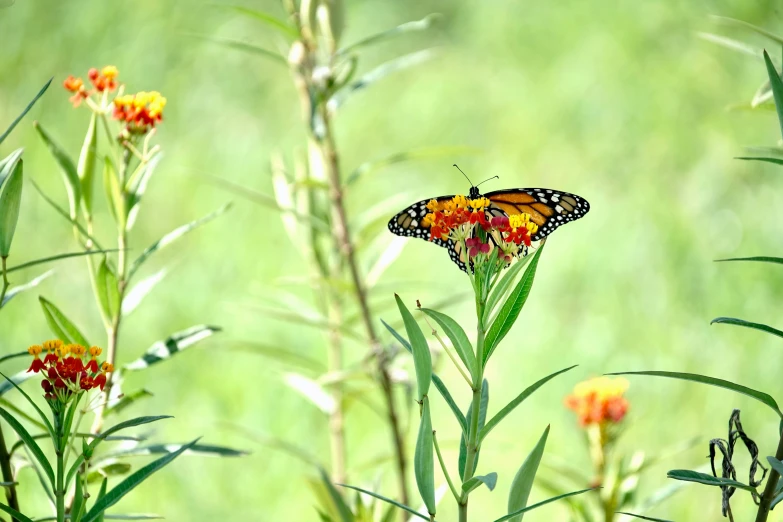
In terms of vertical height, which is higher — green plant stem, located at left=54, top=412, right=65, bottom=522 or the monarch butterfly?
the monarch butterfly

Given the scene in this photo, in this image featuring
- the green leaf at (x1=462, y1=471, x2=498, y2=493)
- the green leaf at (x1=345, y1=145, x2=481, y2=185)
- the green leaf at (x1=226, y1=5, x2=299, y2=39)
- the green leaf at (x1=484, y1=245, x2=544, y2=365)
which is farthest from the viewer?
the green leaf at (x1=345, y1=145, x2=481, y2=185)

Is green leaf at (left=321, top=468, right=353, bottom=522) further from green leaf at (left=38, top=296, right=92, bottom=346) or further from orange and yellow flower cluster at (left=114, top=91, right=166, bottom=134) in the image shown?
orange and yellow flower cluster at (left=114, top=91, right=166, bottom=134)

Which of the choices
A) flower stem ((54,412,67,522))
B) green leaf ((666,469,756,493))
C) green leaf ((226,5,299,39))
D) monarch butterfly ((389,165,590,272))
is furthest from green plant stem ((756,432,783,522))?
green leaf ((226,5,299,39))

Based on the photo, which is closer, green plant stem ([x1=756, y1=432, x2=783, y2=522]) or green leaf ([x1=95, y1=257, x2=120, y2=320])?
green plant stem ([x1=756, y1=432, x2=783, y2=522])

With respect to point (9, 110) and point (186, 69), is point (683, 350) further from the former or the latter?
point (9, 110)

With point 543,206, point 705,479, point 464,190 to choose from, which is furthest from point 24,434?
point 464,190

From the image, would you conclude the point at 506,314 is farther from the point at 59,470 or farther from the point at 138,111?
the point at 138,111
